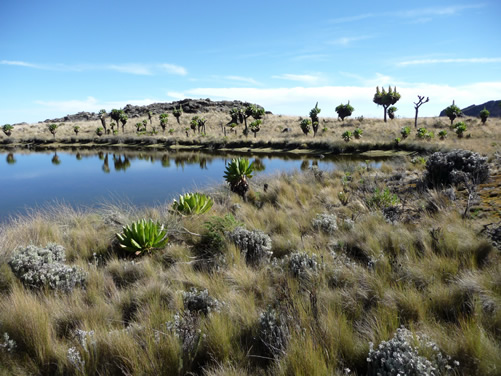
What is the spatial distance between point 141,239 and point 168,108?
125 metres

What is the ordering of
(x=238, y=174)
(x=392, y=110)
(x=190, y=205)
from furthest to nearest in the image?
(x=392, y=110) < (x=238, y=174) < (x=190, y=205)

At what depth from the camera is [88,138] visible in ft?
164

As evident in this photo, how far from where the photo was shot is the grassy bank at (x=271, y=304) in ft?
7.64

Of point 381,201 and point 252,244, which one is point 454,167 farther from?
point 252,244

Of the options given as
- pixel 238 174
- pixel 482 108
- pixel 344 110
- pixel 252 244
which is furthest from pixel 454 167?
Answer: pixel 482 108

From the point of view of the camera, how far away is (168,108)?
4783 inches

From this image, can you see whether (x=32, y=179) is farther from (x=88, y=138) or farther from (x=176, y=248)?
(x=88, y=138)

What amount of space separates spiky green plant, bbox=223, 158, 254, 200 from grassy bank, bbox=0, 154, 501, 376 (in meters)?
3.72

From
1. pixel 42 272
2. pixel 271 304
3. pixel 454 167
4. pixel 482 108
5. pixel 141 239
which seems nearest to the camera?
pixel 271 304

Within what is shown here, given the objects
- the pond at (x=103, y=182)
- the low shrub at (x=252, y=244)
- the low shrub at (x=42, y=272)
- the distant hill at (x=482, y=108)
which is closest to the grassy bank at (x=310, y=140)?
the pond at (x=103, y=182)

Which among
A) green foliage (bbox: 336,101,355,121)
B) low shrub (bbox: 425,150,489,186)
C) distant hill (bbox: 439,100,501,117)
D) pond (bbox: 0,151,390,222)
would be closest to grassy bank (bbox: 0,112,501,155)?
green foliage (bbox: 336,101,355,121)

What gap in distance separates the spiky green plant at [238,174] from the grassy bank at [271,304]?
3.72m

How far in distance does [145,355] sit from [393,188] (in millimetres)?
7645

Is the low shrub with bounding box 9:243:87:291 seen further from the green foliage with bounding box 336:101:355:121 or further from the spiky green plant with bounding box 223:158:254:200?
the green foliage with bounding box 336:101:355:121
